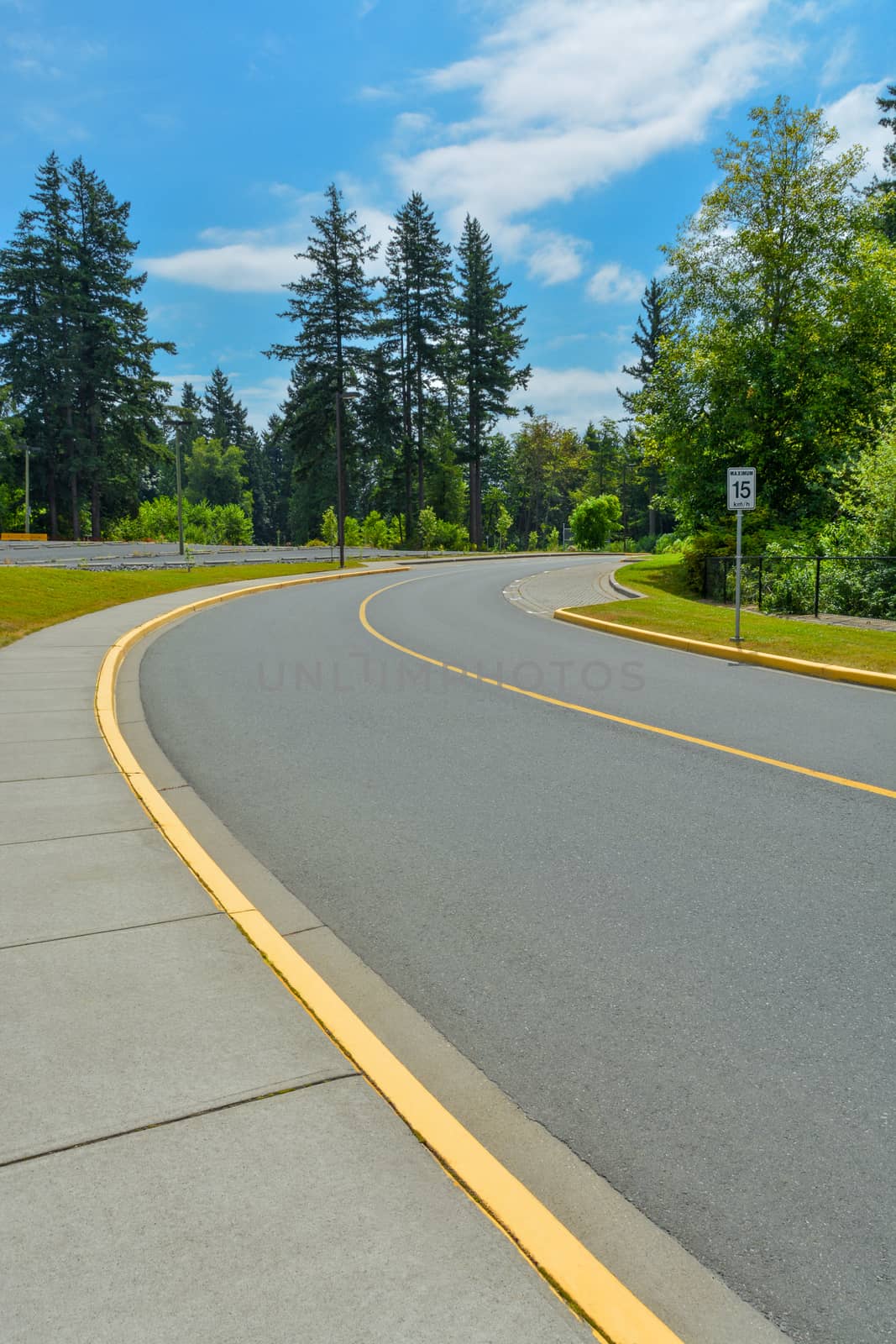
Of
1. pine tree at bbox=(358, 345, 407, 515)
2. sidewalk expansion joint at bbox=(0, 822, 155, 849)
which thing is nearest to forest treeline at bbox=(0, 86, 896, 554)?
pine tree at bbox=(358, 345, 407, 515)

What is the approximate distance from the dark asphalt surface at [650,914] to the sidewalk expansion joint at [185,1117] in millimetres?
588

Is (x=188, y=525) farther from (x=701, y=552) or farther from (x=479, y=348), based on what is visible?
(x=701, y=552)

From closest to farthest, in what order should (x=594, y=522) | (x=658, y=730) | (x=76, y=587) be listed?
(x=658, y=730) → (x=76, y=587) → (x=594, y=522)

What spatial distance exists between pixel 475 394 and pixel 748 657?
204 ft

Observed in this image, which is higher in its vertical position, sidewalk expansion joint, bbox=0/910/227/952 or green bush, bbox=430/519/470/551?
green bush, bbox=430/519/470/551

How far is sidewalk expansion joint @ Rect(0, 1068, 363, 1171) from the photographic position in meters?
2.63

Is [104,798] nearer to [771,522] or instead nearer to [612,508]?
[771,522]

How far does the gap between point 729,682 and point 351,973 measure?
27.3 ft

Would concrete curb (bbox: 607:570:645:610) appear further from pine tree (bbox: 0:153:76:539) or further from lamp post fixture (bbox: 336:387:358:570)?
pine tree (bbox: 0:153:76:539)

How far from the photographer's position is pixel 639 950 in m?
4.05

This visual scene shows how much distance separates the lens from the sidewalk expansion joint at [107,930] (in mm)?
4020

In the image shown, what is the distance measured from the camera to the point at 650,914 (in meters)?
4.41

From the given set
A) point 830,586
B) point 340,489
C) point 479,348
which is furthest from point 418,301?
point 830,586

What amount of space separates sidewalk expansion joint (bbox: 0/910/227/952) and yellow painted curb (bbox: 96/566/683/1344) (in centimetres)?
10
